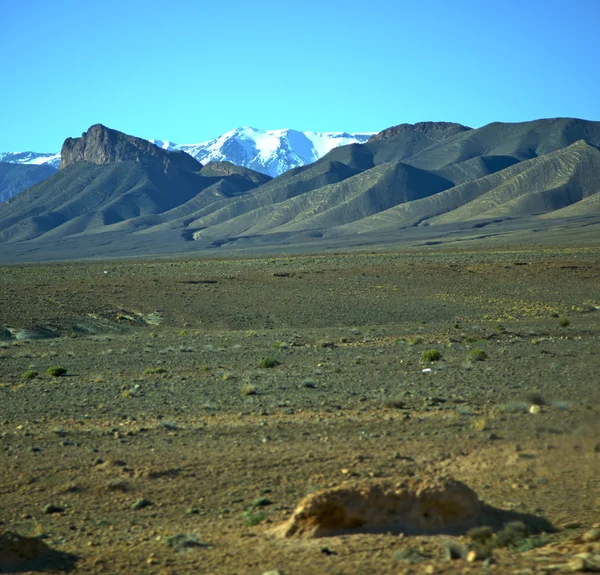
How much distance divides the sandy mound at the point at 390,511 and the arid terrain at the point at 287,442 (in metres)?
0.10

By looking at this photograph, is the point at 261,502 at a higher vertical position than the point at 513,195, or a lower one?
lower

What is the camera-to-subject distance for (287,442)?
12.5 metres

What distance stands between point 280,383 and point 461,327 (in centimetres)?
1400

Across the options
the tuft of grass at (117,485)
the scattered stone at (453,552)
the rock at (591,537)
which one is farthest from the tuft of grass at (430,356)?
the scattered stone at (453,552)

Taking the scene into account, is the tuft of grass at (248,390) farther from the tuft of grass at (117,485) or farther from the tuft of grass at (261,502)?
the tuft of grass at (261,502)

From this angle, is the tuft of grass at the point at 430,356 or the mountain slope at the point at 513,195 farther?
the mountain slope at the point at 513,195

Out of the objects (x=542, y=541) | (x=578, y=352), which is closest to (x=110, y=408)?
(x=542, y=541)

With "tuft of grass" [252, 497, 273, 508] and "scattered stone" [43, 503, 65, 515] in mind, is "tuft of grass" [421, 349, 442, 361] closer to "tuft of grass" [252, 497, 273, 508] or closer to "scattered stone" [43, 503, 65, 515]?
"tuft of grass" [252, 497, 273, 508]

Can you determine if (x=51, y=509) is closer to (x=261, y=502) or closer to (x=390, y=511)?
(x=261, y=502)

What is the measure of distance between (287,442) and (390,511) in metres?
4.10

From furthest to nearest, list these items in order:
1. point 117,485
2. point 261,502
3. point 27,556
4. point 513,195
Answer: point 513,195
point 117,485
point 261,502
point 27,556

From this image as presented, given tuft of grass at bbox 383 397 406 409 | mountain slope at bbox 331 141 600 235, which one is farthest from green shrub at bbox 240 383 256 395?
mountain slope at bbox 331 141 600 235

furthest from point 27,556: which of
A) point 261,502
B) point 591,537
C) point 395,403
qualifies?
point 395,403

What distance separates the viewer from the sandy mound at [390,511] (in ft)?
27.6
